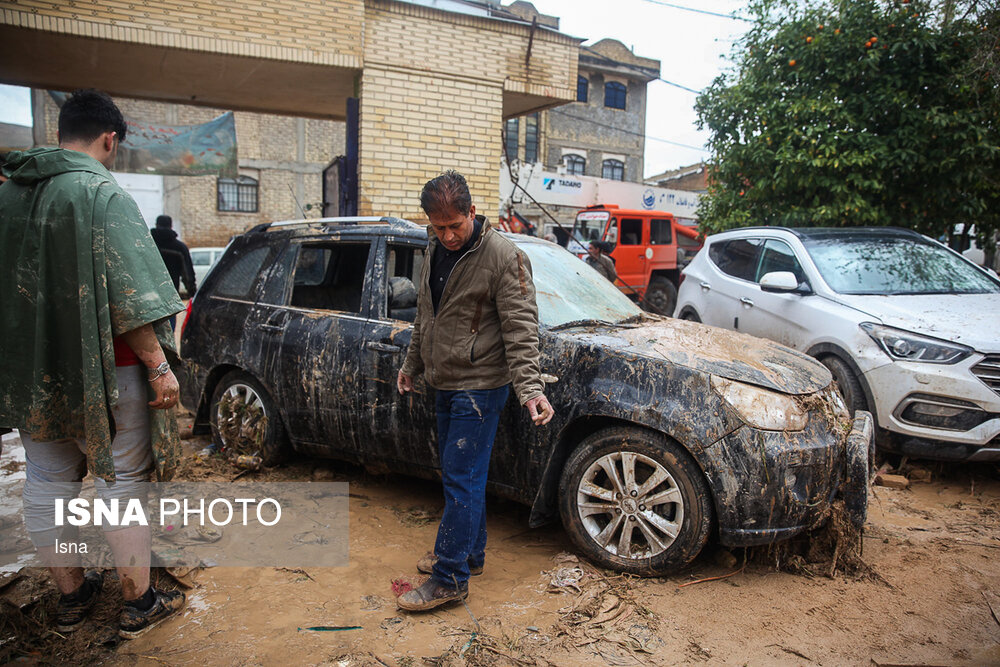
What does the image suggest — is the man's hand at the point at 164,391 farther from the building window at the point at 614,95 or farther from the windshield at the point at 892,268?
the building window at the point at 614,95

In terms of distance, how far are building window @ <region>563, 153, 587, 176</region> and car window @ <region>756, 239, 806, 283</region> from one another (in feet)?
85.0

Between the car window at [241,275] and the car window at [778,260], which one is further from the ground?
the car window at [778,260]

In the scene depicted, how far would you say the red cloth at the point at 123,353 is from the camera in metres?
2.57

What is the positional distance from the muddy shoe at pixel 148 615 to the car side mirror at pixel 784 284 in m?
4.73

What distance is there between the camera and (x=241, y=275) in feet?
15.6

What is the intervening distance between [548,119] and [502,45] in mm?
23566

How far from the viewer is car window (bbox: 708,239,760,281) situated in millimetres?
6625

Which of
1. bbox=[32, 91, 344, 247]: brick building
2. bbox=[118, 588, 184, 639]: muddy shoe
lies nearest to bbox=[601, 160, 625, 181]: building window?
bbox=[32, 91, 344, 247]: brick building

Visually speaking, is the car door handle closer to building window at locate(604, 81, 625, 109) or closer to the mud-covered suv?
the mud-covered suv

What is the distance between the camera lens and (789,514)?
2943 millimetres

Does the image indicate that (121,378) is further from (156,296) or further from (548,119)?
(548,119)

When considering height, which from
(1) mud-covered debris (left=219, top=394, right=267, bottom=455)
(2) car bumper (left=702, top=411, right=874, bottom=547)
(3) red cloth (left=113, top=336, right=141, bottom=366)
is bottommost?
(1) mud-covered debris (left=219, top=394, right=267, bottom=455)

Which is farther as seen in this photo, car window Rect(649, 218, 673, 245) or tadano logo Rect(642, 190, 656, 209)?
tadano logo Rect(642, 190, 656, 209)

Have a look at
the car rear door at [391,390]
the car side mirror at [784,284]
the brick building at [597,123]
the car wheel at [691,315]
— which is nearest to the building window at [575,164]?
the brick building at [597,123]
